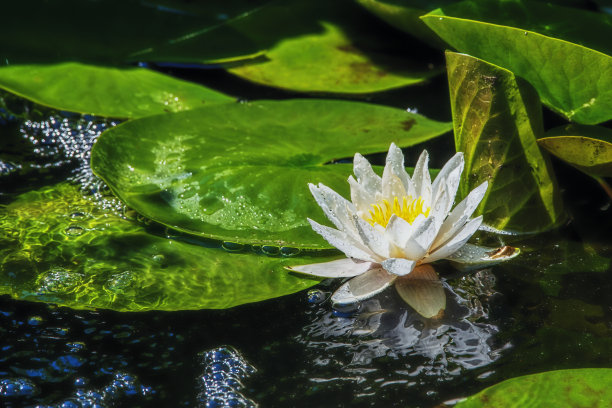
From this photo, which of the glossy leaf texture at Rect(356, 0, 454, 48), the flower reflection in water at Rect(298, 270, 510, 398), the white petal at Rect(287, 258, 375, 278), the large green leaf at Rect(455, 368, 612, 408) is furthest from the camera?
the glossy leaf texture at Rect(356, 0, 454, 48)

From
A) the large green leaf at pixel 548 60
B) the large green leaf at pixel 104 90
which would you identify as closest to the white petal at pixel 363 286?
the large green leaf at pixel 548 60

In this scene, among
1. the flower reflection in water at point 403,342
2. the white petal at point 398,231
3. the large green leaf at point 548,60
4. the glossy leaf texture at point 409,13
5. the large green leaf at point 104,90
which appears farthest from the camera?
the glossy leaf texture at point 409,13

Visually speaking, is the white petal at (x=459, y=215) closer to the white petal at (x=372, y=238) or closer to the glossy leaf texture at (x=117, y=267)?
the white petal at (x=372, y=238)

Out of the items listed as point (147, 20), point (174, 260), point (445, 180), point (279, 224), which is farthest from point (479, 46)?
point (147, 20)

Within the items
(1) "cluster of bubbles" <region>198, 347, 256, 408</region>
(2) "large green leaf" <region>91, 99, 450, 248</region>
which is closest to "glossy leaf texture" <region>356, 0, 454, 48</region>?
(2) "large green leaf" <region>91, 99, 450, 248</region>

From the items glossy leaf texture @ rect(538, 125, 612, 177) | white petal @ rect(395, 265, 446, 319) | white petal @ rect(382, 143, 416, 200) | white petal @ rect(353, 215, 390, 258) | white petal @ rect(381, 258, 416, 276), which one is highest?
glossy leaf texture @ rect(538, 125, 612, 177)

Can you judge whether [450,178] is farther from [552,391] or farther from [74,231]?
[74,231]

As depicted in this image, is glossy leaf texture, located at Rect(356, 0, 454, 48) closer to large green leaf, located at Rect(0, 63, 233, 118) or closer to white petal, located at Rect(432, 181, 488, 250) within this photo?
large green leaf, located at Rect(0, 63, 233, 118)
